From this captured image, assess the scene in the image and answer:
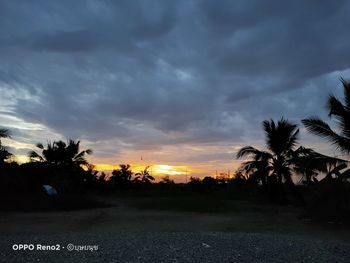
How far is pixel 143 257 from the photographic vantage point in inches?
328

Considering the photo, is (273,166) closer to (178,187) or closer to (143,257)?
(178,187)

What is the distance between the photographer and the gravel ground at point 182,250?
8289 millimetres

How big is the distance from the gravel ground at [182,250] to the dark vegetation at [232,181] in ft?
23.3

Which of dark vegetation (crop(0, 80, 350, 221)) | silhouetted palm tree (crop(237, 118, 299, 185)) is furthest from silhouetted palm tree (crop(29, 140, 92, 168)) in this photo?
silhouetted palm tree (crop(237, 118, 299, 185))

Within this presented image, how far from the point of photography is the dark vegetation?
685 inches

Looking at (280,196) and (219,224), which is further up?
(280,196)

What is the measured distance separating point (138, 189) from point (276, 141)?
23.6m

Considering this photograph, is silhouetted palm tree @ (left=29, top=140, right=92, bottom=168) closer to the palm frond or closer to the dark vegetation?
the dark vegetation

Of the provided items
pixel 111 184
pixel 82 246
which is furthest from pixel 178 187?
pixel 82 246

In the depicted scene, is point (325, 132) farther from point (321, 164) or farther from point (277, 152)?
point (277, 152)

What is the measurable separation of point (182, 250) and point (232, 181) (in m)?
29.4

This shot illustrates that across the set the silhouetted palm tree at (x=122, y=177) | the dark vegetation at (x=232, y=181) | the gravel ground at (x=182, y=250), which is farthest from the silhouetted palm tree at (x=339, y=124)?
the silhouetted palm tree at (x=122, y=177)

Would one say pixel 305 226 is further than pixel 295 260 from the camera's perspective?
Yes

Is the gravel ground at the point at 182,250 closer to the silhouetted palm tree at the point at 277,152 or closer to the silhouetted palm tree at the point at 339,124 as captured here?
the silhouetted palm tree at the point at 339,124
